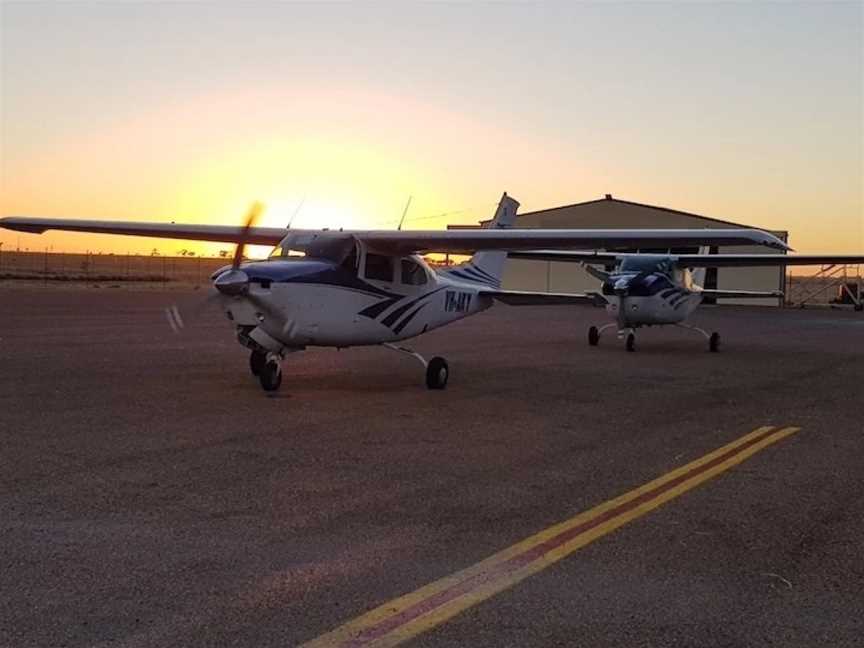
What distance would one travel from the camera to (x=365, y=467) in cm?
707

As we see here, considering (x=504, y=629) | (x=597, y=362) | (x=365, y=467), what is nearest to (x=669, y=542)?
(x=504, y=629)

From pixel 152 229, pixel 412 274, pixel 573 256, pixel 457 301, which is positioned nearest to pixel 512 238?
pixel 412 274

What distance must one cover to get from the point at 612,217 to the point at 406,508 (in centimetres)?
4938

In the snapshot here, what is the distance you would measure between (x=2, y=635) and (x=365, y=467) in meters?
3.67

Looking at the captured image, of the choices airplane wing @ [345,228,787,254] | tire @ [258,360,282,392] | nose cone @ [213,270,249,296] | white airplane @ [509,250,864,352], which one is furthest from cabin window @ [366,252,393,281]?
white airplane @ [509,250,864,352]

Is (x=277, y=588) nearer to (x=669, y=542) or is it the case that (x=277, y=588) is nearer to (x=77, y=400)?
(x=669, y=542)

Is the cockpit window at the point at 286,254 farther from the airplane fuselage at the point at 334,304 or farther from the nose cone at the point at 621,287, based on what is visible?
the nose cone at the point at 621,287

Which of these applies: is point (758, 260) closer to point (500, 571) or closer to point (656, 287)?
point (656, 287)

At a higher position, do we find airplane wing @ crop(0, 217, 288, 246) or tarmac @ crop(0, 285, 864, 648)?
airplane wing @ crop(0, 217, 288, 246)

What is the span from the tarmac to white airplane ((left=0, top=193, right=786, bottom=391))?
2.39 feet

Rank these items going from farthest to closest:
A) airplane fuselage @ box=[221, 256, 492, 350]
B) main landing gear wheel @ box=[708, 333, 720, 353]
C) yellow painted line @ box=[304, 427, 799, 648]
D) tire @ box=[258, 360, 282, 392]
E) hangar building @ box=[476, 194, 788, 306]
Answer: hangar building @ box=[476, 194, 788, 306]
main landing gear wheel @ box=[708, 333, 720, 353]
tire @ box=[258, 360, 282, 392]
airplane fuselage @ box=[221, 256, 492, 350]
yellow painted line @ box=[304, 427, 799, 648]

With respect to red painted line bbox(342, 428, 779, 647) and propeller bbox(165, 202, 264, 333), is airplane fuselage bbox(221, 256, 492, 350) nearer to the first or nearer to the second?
propeller bbox(165, 202, 264, 333)

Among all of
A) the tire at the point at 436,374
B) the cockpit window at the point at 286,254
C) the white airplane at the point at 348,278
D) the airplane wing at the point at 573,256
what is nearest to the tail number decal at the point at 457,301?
the white airplane at the point at 348,278

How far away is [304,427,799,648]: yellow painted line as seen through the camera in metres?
3.75
